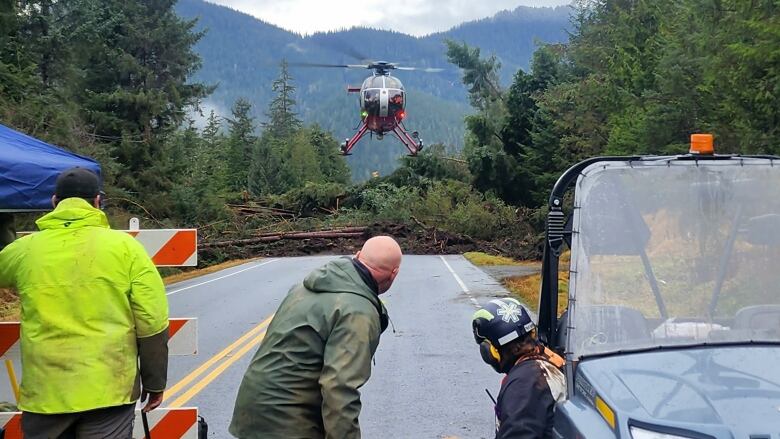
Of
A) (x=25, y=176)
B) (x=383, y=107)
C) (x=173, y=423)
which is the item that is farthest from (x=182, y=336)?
(x=383, y=107)

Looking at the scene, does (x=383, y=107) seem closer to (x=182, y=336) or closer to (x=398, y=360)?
(x=398, y=360)

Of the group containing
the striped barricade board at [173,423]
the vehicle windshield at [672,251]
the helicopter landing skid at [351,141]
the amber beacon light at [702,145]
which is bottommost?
the striped barricade board at [173,423]

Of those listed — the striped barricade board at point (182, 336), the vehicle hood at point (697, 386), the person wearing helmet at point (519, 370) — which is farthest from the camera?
the striped barricade board at point (182, 336)

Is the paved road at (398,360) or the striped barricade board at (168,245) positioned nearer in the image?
the striped barricade board at (168,245)

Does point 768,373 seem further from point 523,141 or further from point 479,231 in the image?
point 523,141

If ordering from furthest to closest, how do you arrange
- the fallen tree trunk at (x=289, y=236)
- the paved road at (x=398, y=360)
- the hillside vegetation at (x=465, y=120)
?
the fallen tree trunk at (x=289, y=236) → the hillside vegetation at (x=465, y=120) → the paved road at (x=398, y=360)

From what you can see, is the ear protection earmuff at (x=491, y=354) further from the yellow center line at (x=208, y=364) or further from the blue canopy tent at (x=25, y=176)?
the yellow center line at (x=208, y=364)

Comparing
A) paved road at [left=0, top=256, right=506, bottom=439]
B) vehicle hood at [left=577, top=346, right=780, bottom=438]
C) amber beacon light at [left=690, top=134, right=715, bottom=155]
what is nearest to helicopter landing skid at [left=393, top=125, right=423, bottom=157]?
paved road at [left=0, top=256, right=506, bottom=439]

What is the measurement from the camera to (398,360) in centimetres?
1091

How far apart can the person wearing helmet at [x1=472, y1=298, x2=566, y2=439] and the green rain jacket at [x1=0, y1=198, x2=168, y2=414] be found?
5.65 feet

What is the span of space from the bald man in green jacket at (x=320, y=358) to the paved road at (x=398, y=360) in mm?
3617

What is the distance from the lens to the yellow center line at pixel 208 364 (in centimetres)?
889

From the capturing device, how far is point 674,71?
2623cm

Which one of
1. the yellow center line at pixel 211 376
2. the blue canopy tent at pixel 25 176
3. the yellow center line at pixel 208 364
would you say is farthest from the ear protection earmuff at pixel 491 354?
the yellow center line at pixel 208 364
